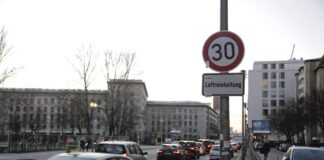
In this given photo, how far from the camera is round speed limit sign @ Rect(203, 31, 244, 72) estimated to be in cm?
723

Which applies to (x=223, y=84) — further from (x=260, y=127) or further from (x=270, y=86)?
(x=270, y=86)

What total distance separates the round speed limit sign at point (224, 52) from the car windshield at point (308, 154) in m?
9.09

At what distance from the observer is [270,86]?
14462 cm

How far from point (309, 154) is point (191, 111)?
183 meters

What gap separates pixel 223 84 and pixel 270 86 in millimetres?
140862

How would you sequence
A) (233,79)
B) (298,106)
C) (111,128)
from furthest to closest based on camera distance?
(298,106) → (111,128) → (233,79)

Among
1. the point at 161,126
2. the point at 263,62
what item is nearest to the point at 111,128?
the point at 263,62

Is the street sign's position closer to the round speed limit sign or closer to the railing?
the railing

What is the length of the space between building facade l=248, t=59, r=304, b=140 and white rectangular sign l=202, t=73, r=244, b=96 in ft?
451

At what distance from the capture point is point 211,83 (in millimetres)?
7242

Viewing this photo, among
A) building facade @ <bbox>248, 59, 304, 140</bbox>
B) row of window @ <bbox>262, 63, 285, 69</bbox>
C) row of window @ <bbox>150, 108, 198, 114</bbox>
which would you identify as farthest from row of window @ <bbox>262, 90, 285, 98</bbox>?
row of window @ <bbox>150, 108, 198, 114</bbox>

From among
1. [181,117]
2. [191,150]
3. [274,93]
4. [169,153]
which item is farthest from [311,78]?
[181,117]

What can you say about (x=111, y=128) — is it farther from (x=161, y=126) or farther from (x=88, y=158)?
(x=161, y=126)

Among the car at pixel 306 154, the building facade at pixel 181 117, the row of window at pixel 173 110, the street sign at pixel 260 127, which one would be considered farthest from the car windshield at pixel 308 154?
the row of window at pixel 173 110
